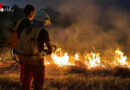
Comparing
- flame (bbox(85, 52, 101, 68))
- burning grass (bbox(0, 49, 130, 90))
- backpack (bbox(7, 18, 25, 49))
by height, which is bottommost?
burning grass (bbox(0, 49, 130, 90))

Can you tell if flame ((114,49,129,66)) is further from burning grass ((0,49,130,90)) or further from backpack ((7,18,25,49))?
backpack ((7,18,25,49))

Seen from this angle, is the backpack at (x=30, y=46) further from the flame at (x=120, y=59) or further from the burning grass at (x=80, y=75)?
the flame at (x=120, y=59)

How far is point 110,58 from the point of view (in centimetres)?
1176

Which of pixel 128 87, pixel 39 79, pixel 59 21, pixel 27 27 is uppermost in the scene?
pixel 59 21

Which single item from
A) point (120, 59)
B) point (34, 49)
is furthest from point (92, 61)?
point (34, 49)

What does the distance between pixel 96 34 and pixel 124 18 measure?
279 cm

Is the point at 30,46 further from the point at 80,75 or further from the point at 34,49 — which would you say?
the point at 80,75

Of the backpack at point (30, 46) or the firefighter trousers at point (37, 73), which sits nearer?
the backpack at point (30, 46)

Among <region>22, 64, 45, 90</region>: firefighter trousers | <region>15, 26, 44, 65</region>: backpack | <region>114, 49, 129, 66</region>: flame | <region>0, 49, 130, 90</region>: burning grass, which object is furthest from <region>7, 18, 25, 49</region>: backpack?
<region>114, 49, 129, 66</region>: flame

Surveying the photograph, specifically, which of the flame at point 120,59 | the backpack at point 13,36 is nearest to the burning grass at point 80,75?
the flame at point 120,59

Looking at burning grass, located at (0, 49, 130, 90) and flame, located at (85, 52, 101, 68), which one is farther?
flame, located at (85, 52, 101, 68)

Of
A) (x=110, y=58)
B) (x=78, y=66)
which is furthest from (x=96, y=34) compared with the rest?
(x=78, y=66)

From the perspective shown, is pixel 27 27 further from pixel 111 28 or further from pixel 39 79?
pixel 111 28

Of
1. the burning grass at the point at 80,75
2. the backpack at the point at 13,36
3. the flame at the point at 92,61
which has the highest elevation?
the backpack at the point at 13,36
